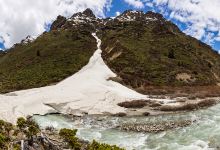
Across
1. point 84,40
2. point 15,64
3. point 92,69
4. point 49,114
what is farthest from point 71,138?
point 84,40

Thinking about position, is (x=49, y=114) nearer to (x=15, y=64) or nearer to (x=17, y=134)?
(x=17, y=134)

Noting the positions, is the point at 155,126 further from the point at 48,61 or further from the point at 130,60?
the point at 48,61

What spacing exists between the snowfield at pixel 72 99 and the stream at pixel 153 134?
479cm

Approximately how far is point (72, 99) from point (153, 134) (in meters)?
32.8

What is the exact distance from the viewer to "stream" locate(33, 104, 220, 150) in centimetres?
5153

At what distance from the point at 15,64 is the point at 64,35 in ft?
117

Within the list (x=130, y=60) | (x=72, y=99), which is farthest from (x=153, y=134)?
(x=130, y=60)

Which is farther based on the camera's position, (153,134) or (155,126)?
(155,126)

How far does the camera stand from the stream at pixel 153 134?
51.5 meters

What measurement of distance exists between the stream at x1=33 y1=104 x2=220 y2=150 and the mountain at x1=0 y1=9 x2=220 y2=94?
34.8 meters

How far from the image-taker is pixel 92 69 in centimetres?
12912

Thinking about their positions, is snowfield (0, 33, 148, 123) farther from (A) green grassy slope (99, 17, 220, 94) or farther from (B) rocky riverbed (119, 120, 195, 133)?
(B) rocky riverbed (119, 120, 195, 133)

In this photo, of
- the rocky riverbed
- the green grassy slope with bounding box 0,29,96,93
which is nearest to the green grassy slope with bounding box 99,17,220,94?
the green grassy slope with bounding box 0,29,96,93

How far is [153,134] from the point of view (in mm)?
58688
